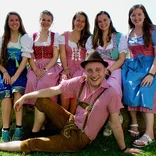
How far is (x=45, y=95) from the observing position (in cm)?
379

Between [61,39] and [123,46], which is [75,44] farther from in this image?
[123,46]

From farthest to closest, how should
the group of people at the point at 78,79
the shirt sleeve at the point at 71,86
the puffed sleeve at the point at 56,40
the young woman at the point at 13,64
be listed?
the puffed sleeve at the point at 56,40 → the young woman at the point at 13,64 → the shirt sleeve at the point at 71,86 → the group of people at the point at 78,79

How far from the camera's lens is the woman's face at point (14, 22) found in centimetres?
486

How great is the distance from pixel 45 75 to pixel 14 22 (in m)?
1.06

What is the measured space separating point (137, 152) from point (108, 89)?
2.92 feet

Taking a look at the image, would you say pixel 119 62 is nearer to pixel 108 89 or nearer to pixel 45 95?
pixel 108 89

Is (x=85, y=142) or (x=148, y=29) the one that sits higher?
(x=148, y=29)

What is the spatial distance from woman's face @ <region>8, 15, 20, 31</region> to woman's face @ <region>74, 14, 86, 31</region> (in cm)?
101

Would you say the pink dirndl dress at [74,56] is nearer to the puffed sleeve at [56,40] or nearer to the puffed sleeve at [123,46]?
the puffed sleeve at [56,40]

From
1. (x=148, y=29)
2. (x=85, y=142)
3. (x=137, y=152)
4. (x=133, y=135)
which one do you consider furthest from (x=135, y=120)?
(x=148, y=29)

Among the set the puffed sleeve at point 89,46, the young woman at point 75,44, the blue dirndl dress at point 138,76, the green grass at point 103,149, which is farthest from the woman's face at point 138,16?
the green grass at point 103,149

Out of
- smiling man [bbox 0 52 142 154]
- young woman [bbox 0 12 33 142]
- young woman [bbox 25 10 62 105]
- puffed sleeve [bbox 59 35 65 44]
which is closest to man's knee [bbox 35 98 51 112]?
smiling man [bbox 0 52 142 154]

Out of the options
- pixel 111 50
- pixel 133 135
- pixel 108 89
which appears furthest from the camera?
pixel 111 50

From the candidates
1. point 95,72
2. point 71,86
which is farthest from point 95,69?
point 71,86
